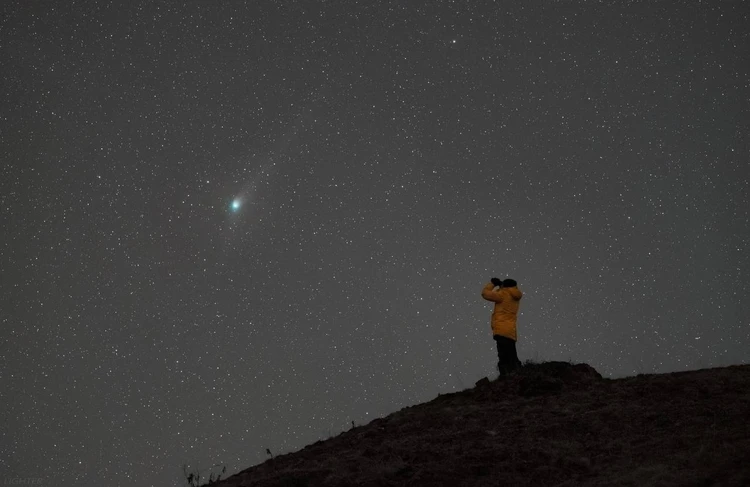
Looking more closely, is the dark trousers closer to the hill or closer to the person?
the person

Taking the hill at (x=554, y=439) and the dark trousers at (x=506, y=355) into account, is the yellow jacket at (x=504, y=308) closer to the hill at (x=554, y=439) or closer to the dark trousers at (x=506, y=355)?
the dark trousers at (x=506, y=355)

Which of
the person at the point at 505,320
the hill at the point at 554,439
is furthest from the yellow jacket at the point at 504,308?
the hill at the point at 554,439

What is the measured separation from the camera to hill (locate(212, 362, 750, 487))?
21.6 ft

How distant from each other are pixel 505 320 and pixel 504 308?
0.67 ft

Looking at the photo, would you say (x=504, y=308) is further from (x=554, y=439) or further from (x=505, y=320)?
(x=554, y=439)

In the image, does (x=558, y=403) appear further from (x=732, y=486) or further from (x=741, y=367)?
(x=732, y=486)

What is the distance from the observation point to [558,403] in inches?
367

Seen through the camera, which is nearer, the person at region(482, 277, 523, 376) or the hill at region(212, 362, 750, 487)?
the hill at region(212, 362, 750, 487)

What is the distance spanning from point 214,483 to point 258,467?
614 mm

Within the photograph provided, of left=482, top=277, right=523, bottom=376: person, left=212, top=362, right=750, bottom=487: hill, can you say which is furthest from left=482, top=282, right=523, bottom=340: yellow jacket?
left=212, top=362, right=750, bottom=487: hill

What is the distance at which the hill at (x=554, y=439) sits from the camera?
658cm

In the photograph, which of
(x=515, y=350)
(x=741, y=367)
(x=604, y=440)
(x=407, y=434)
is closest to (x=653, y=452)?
(x=604, y=440)

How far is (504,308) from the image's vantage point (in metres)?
11.5

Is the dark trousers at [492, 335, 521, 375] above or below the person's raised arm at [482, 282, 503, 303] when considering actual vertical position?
below
